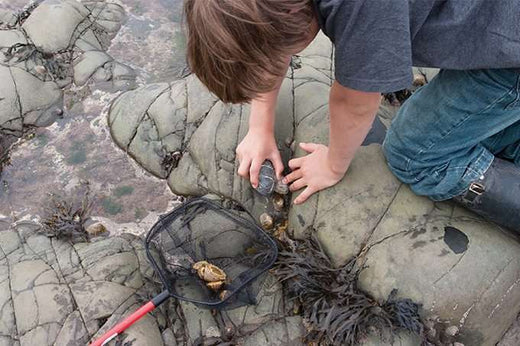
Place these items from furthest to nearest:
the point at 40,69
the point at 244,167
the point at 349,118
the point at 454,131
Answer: the point at 40,69 → the point at 244,167 → the point at 454,131 → the point at 349,118

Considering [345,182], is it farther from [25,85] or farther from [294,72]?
[25,85]

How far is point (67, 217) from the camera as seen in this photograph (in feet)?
12.4

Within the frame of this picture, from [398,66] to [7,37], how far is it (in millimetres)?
4177

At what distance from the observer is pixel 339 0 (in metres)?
2.02

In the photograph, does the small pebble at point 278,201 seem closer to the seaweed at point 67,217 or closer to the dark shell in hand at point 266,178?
the dark shell in hand at point 266,178

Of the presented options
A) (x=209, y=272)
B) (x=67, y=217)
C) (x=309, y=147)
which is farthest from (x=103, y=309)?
(x=309, y=147)

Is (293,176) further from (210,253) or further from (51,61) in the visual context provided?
(51,61)

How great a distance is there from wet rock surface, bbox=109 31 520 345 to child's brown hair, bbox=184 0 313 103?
1.41 metres

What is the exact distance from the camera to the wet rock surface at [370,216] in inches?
122

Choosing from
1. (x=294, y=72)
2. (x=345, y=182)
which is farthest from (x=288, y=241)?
(x=294, y=72)

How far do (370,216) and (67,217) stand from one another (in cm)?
224

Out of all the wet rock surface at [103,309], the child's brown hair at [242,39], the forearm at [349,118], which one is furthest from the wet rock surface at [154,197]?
the child's brown hair at [242,39]

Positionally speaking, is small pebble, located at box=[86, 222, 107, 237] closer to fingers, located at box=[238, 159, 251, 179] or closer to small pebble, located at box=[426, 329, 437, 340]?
fingers, located at box=[238, 159, 251, 179]

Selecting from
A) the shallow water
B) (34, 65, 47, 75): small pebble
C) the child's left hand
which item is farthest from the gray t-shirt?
(34, 65, 47, 75): small pebble
